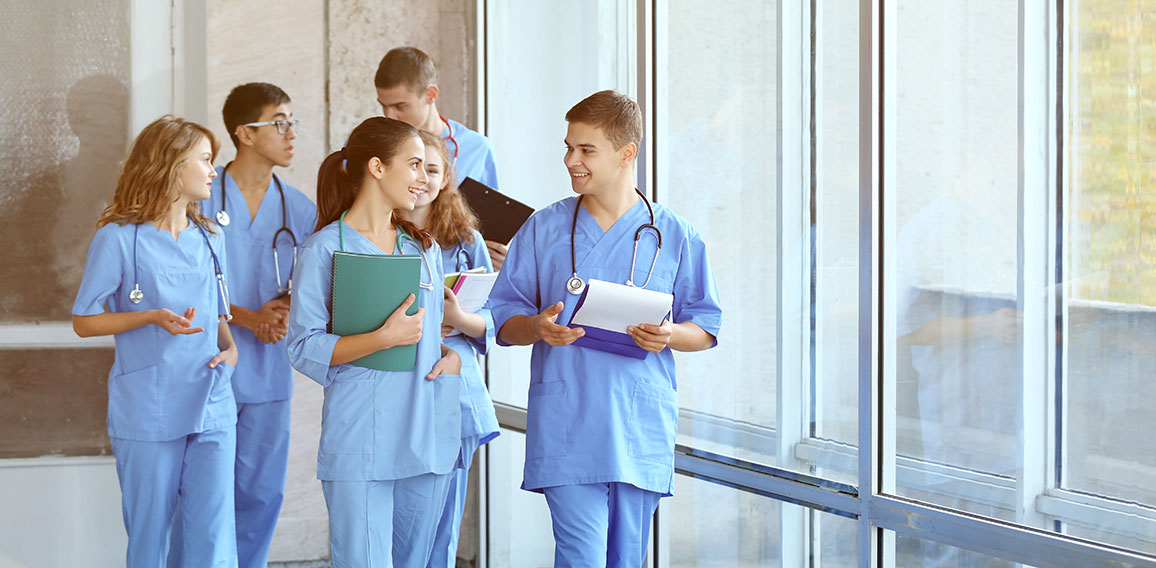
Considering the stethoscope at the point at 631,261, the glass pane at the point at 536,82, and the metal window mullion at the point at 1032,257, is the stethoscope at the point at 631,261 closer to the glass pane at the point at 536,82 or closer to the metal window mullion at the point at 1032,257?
the metal window mullion at the point at 1032,257

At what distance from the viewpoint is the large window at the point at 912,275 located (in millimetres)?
1719

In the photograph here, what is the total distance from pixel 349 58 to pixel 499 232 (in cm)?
120

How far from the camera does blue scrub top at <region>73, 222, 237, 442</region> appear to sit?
2.42 meters

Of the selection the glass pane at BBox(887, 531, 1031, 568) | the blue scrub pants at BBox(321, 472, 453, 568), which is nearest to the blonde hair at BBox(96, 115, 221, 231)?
the blue scrub pants at BBox(321, 472, 453, 568)

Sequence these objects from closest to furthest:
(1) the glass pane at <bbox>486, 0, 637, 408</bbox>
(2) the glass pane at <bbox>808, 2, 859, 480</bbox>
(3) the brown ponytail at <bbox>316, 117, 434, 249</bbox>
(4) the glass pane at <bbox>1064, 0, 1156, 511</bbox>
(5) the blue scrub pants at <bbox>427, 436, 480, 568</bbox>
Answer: (4) the glass pane at <bbox>1064, 0, 1156, 511</bbox> → (3) the brown ponytail at <bbox>316, 117, 434, 249</bbox> → (2) the glass pane at <bbox>808, 2, 859, 480</bbox> → (5) the blue scrub pants at <bbox>427, 436, 480, 568</bbox> → (1) the glass pane at <bbox>486, 0, 637, 408</bbox>

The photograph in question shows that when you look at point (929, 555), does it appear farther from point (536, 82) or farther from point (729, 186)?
point (536, 82)

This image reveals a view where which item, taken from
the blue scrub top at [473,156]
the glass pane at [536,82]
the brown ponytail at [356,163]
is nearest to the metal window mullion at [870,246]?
the brown ponytail at [356,163]

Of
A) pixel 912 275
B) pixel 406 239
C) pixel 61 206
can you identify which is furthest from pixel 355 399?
pixel 61 206

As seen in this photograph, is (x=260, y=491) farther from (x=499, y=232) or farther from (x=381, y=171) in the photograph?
(x=381, y=171)

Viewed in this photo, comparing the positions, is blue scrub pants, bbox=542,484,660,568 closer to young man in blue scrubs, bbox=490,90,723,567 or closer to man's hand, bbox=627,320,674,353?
young man in blue scrubs, bbox=490,90,723,567

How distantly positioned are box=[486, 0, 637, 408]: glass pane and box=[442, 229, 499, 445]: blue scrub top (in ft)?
2.46

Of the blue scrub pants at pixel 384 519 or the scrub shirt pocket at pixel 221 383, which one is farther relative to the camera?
the scrub shirt pocket at pixel 221 383

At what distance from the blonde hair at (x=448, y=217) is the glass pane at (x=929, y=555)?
4.01 feet

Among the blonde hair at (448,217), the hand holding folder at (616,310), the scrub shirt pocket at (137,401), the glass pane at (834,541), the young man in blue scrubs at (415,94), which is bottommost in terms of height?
the glass pane at (834,541)
